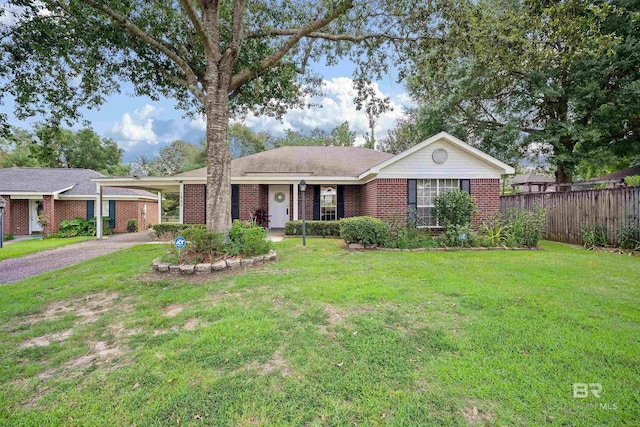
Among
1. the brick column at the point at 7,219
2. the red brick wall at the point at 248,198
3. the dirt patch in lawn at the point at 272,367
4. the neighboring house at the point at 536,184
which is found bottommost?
the dirt patch in lawn at the point at 272,367

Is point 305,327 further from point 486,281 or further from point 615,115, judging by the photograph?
point 615,115

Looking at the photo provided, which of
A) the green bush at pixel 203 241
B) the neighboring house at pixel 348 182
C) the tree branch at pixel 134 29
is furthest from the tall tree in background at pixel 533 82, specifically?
the green bush at pixel 203 241

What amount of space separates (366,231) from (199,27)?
696cm

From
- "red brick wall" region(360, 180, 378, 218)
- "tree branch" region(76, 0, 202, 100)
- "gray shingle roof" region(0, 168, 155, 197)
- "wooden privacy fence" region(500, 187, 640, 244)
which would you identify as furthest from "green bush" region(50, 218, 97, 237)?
"wooden privacy fence" region(500, 187, 640, 244)

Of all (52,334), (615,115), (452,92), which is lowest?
(52,334)

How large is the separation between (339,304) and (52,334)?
143 inches

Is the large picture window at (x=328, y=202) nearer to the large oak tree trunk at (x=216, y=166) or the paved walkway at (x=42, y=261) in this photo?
the large oak tree trunk at (x=216, y=166)

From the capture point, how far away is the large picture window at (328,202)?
1418cm

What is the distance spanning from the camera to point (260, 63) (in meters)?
8.36

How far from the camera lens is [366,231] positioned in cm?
906

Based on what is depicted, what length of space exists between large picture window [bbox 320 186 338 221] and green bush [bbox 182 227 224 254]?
767 centimetres

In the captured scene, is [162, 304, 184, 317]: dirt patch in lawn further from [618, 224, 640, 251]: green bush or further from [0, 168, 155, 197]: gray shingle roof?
[0, 168, 155, 197]: gray shingle roof

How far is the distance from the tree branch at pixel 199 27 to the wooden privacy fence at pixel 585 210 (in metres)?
12.3

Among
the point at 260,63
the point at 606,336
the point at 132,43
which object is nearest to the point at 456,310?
the point at 606,336
